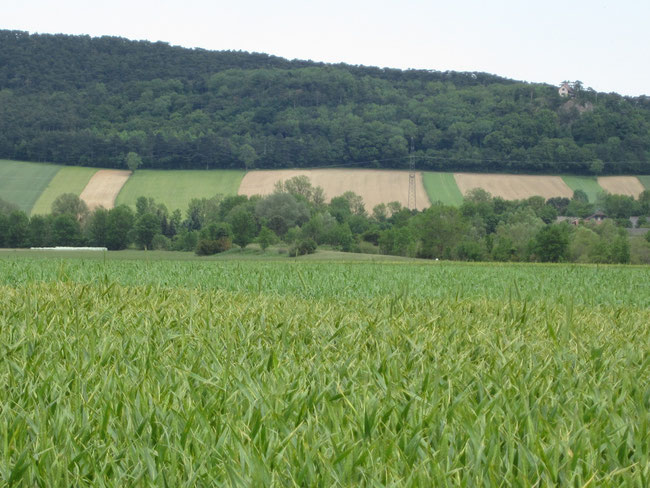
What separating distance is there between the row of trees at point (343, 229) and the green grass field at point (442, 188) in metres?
3.09

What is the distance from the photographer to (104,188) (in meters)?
110

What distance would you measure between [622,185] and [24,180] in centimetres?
9850

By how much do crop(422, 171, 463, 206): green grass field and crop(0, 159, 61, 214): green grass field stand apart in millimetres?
60928

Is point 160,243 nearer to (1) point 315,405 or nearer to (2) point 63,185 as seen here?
(2) point 63,185

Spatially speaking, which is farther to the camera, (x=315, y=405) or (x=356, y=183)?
(x=356, y=183)

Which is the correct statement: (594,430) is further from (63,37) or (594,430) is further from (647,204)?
(63,37)

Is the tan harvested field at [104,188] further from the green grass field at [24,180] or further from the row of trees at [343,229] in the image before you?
the green grass field at [24,180]

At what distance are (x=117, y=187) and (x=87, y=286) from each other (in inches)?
4235

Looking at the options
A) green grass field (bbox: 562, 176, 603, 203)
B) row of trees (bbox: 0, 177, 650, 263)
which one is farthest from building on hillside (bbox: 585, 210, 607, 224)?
green grass field (bbox: 562, 176, 603, 203)

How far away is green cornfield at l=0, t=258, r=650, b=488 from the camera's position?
6.98 feet

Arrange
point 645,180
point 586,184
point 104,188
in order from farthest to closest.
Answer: point 645,180, point 586,184, point 104,188

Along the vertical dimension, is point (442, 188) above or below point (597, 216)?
above

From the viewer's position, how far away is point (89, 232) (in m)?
91.1

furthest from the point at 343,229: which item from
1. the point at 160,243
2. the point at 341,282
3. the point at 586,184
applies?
the point at 341,282
